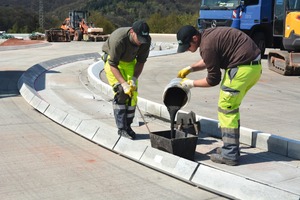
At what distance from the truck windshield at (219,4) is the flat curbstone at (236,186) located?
46.6 ft

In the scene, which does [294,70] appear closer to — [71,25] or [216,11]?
[216,11]

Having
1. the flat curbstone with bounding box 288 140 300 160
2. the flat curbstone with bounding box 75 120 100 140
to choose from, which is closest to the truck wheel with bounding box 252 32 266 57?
the flat curbstone with bounding box 75 120 100 140

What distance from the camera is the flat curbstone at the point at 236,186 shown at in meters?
3.96

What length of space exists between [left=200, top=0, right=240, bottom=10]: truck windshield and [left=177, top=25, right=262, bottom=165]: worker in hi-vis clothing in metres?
13.4

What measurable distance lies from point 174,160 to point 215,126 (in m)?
1.65

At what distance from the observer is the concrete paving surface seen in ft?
14.9

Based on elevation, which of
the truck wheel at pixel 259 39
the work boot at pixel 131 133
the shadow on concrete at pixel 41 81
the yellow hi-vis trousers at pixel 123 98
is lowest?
the shadow on concrete at pixel 41 81

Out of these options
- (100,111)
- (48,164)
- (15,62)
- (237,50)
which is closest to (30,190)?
(48,164)

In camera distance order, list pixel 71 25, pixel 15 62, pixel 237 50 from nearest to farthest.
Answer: pixel 237 50 < pixel 15 62 < pixel 71 25

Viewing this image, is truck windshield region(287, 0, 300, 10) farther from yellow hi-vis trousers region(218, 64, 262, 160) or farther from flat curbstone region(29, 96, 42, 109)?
yellow hi-vis trousers region(218, 64, 262, 160)

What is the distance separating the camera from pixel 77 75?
43.9 ft

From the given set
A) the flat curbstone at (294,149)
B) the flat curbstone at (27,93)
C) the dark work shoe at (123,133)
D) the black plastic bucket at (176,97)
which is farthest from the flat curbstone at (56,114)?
the flat curbstone at (294,149)

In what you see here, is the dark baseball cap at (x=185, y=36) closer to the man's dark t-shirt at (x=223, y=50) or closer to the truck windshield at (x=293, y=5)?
the man's dark t-shirt at (x=223, y=50)

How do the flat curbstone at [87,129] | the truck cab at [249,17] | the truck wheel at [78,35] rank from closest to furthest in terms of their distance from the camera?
the flat curbstone at [87,129] < the truck cab at [249,17] < the truck wheel at [78,35]
